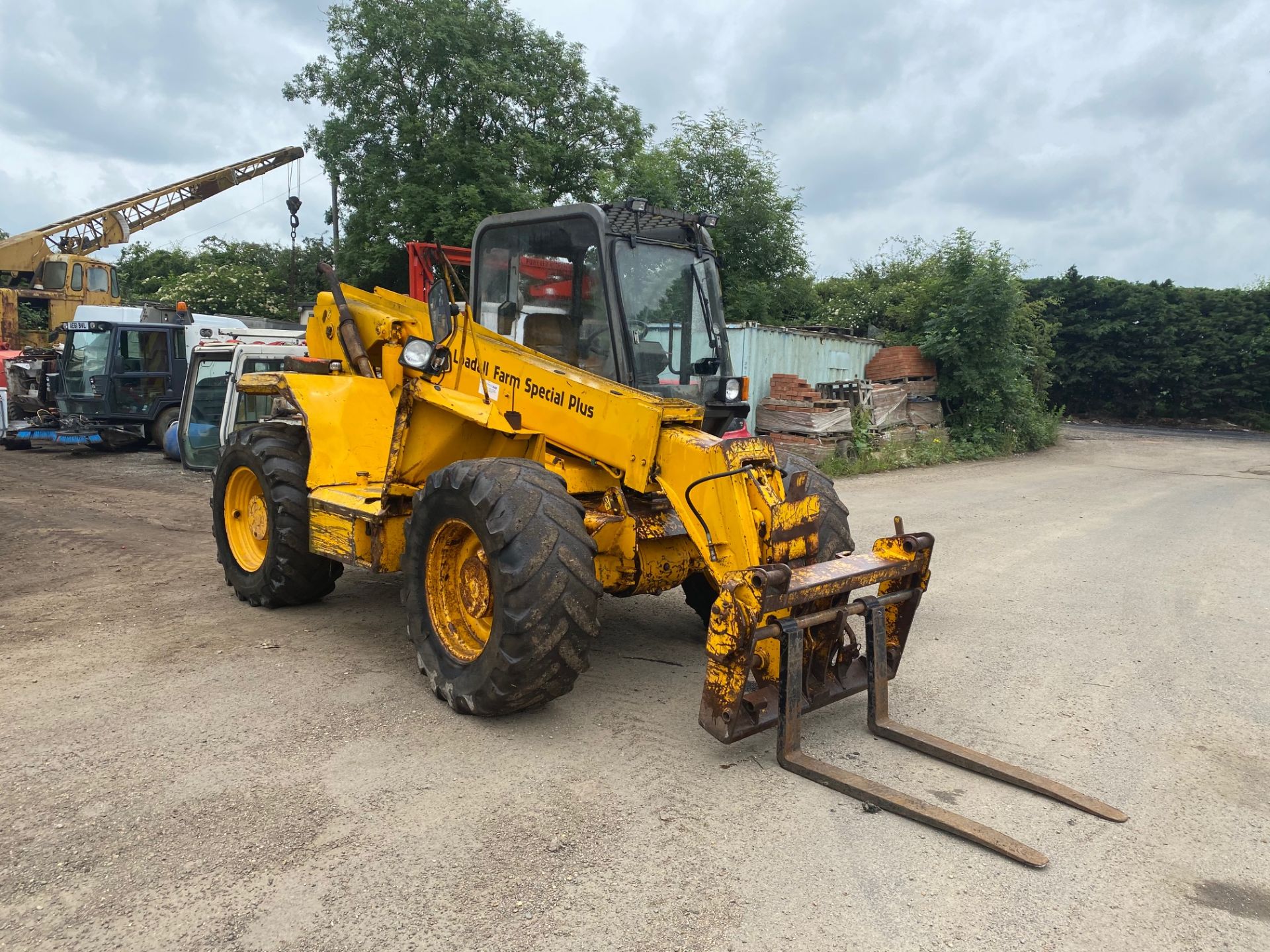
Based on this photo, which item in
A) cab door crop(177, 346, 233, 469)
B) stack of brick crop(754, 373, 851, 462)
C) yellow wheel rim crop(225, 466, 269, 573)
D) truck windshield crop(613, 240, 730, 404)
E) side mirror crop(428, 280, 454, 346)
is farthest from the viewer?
stack of brick crop(754, 373, 851, 462)

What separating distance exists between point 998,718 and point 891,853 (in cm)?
160

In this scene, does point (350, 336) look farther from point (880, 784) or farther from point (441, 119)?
point (441, 119)

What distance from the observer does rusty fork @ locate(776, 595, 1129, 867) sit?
344 cm

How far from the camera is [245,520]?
6730 mm

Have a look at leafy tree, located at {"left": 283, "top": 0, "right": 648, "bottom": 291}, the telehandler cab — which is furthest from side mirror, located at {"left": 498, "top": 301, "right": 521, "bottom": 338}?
leafy tree, located at {"left": 283, "top": 0, "right": 648, "bottom": 291}

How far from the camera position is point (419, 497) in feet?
15.6

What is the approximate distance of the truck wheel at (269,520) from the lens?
19.6 feet

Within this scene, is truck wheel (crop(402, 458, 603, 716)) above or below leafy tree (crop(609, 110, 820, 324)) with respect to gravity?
below

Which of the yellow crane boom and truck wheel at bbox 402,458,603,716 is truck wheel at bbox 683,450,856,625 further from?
the yellow crane boom

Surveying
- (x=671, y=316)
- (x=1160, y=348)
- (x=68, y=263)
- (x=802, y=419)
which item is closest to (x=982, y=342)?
(x=802, y=419)

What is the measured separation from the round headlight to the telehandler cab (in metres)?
0.01

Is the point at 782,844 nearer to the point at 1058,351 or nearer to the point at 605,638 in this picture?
the point at 605,638

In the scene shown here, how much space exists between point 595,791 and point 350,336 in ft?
12.6

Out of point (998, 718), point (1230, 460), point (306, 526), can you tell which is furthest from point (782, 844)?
point (1230, 460)
